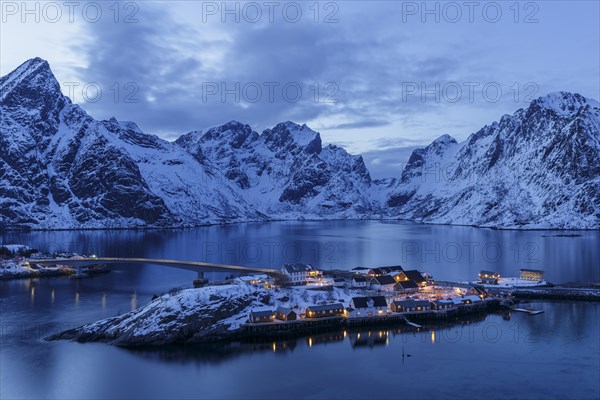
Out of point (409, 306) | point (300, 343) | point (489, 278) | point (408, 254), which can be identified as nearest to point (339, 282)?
point (409, 306)

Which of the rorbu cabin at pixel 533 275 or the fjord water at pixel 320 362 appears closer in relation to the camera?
the fjord water at pixel 320 362

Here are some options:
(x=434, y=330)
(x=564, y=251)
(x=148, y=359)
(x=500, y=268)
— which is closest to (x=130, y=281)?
(x=148, y=359)

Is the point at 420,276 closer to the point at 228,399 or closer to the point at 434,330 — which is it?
the point at 434,330

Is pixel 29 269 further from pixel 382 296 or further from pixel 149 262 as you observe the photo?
pixel 382 296

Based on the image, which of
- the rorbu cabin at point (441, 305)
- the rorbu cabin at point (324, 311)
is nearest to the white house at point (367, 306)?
the rorbu cabin at point (324, 311)

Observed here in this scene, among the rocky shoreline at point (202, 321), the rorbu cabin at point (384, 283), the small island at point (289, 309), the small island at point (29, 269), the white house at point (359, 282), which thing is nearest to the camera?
the rocky shoreline at point (202, 321)

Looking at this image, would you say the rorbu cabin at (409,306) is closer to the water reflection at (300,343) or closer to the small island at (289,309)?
the small island at (289,309)
